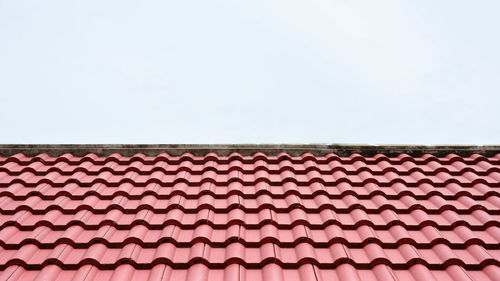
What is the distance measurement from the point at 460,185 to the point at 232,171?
2.24 metres

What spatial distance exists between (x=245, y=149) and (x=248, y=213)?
1.46m

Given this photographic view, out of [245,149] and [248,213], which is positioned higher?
[245,149]

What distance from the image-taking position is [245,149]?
4.59 meters

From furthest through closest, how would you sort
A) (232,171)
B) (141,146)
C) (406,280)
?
(141,146)
(232,171)
(406,280)

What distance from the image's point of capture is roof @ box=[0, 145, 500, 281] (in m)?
2.58

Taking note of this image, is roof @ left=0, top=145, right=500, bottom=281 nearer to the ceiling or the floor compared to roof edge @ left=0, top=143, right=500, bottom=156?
nearer to the floor

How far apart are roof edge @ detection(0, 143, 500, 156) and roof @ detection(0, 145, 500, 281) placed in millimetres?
16

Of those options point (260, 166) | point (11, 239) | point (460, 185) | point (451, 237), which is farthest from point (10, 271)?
point (460, 185)

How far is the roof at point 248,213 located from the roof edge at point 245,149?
0.02 metres

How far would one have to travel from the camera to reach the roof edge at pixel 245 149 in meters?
4.55

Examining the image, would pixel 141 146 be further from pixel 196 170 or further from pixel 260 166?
pixel 260 166

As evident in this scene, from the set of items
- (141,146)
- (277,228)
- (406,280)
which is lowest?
(406,280)

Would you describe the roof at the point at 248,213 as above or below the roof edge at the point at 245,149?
below

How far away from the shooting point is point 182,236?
2873 millimetres
